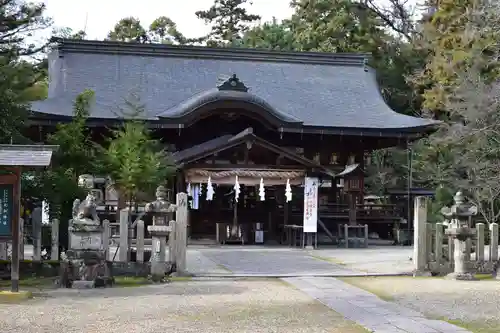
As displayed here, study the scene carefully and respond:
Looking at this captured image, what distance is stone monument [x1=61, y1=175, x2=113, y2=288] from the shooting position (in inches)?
406

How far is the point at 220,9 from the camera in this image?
49.9m

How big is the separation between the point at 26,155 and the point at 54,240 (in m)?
2.72

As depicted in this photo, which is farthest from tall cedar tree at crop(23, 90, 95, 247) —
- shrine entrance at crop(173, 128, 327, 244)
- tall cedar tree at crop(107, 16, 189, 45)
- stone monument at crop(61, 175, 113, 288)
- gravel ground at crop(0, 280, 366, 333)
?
tall cedar tree at crop(107, 16, 189, 45)

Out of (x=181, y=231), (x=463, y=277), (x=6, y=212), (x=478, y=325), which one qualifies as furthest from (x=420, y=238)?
(x=6, y=212)

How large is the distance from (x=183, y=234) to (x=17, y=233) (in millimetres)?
3104

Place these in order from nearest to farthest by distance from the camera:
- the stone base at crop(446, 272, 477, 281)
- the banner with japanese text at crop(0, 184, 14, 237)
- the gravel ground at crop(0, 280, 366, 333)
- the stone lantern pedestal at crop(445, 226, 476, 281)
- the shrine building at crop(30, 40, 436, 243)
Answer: the gravel ground at crop(0, 280, 366, 333) < the banner with japanese text at crop(0, 184, 14, 237) < the stone base at crop(446, 272, 477, 281) < the stone lantern pedestal at crop(445, 226, 476, 281) < the shrine building at crop(30, 40, 436, 243)

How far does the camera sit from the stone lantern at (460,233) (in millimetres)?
12070

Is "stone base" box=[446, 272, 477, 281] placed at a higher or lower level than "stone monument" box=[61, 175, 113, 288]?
lower

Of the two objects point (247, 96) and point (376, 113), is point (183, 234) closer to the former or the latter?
point (247, 96)

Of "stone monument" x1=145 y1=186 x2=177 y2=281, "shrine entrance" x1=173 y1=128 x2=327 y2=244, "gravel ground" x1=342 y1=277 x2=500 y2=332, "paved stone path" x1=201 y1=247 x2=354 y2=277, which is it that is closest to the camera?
"gravel ground" x1=342 y1=277 x2=500 y2=332

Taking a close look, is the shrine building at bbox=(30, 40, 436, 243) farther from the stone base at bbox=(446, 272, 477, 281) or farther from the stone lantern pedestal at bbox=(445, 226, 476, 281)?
the stone base at bbox=(446, 272, 477, 281)

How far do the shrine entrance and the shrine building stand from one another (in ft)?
0.12

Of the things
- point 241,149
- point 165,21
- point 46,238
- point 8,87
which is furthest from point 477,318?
point 165,21

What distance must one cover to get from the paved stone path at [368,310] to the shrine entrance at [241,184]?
8.53m
